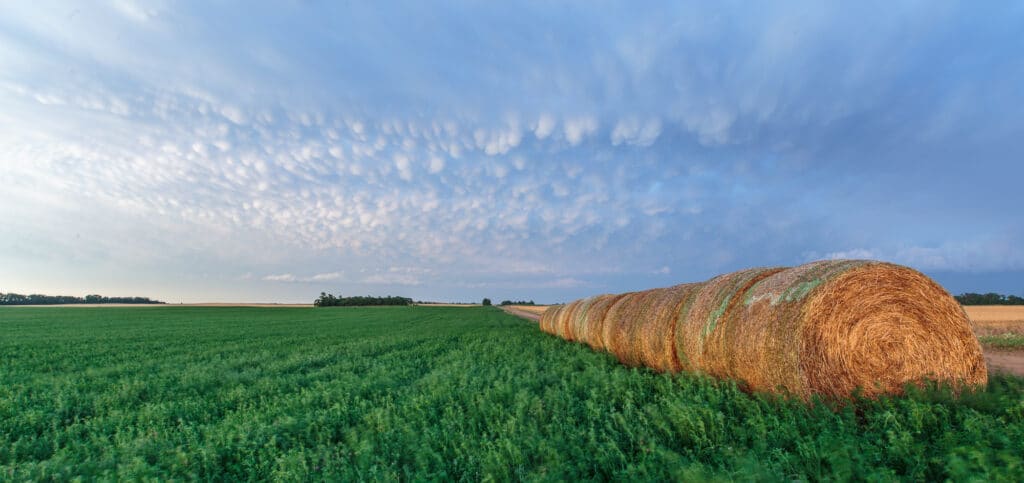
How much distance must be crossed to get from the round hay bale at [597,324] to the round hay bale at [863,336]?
6.44 m

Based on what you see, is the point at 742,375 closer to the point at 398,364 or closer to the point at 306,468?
the point at 306,468

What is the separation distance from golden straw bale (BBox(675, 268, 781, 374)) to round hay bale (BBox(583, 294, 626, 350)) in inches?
174

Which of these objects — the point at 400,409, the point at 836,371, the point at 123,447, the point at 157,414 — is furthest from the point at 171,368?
the point at 836,371

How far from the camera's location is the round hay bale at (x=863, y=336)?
5.35 metres

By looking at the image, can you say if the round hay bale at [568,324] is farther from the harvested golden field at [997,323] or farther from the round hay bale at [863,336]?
the round hay bale at [863,336]

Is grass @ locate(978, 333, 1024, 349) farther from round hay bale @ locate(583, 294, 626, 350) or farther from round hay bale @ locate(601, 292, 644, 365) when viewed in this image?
round hay bale @ locate(601, 292, 644, 365)

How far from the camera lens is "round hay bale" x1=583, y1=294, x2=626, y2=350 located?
1224cm

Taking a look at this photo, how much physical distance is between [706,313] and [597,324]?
5629mm

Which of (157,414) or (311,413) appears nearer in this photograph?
(311,413)

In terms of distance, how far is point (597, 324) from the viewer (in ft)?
41.3

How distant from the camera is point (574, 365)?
915cm

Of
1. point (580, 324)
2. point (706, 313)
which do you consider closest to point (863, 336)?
point (706, 313)

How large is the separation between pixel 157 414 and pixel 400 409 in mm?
3618

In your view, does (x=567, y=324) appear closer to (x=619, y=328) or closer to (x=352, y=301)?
(x=619, y=328)
